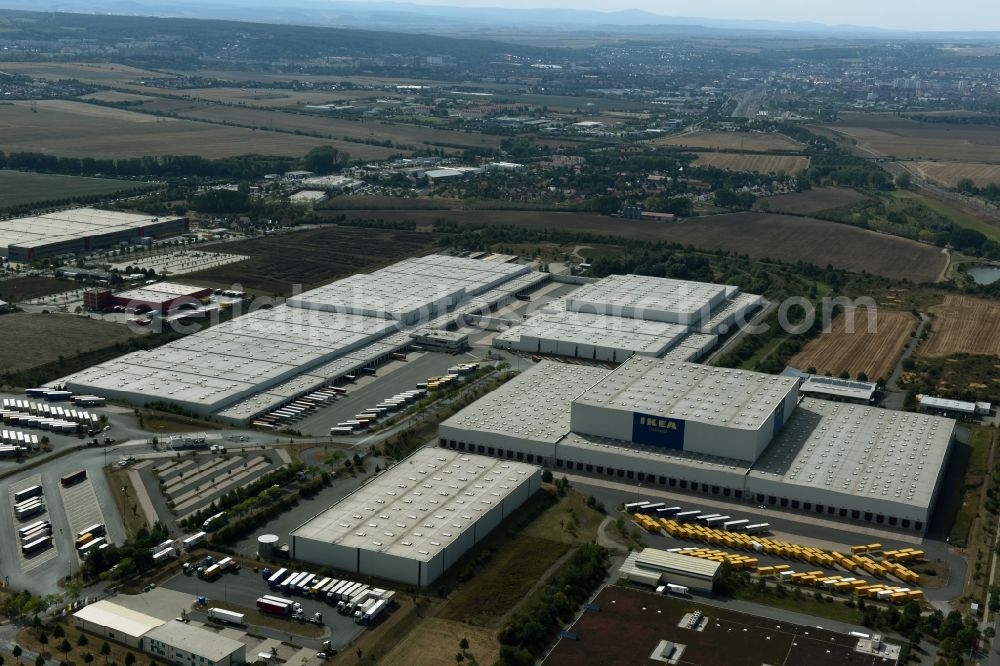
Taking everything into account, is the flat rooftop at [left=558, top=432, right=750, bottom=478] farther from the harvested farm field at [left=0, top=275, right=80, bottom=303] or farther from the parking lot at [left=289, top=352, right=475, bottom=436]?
the harvested farm field at [left=0, top=275, right=80, bottom=303]

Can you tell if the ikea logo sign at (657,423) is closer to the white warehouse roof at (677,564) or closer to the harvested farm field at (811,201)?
the white warehouse roof at (677,564)

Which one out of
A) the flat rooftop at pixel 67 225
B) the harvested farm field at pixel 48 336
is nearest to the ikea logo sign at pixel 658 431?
the harvested farm field at pixel 48 336

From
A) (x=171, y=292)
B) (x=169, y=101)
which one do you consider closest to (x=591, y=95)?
(x=169, y=101)

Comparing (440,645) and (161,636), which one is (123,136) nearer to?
(161,636)

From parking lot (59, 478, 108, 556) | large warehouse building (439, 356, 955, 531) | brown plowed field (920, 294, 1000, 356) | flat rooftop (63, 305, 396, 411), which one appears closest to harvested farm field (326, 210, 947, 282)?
brown plowed field (920, 294, 1000, 356)

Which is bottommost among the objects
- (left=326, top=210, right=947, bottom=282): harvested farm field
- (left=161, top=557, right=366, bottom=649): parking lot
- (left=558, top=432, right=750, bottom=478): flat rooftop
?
(left=326, top=210, right=947, bottom=282): harvested farm field

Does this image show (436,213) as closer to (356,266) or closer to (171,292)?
(356,266)
